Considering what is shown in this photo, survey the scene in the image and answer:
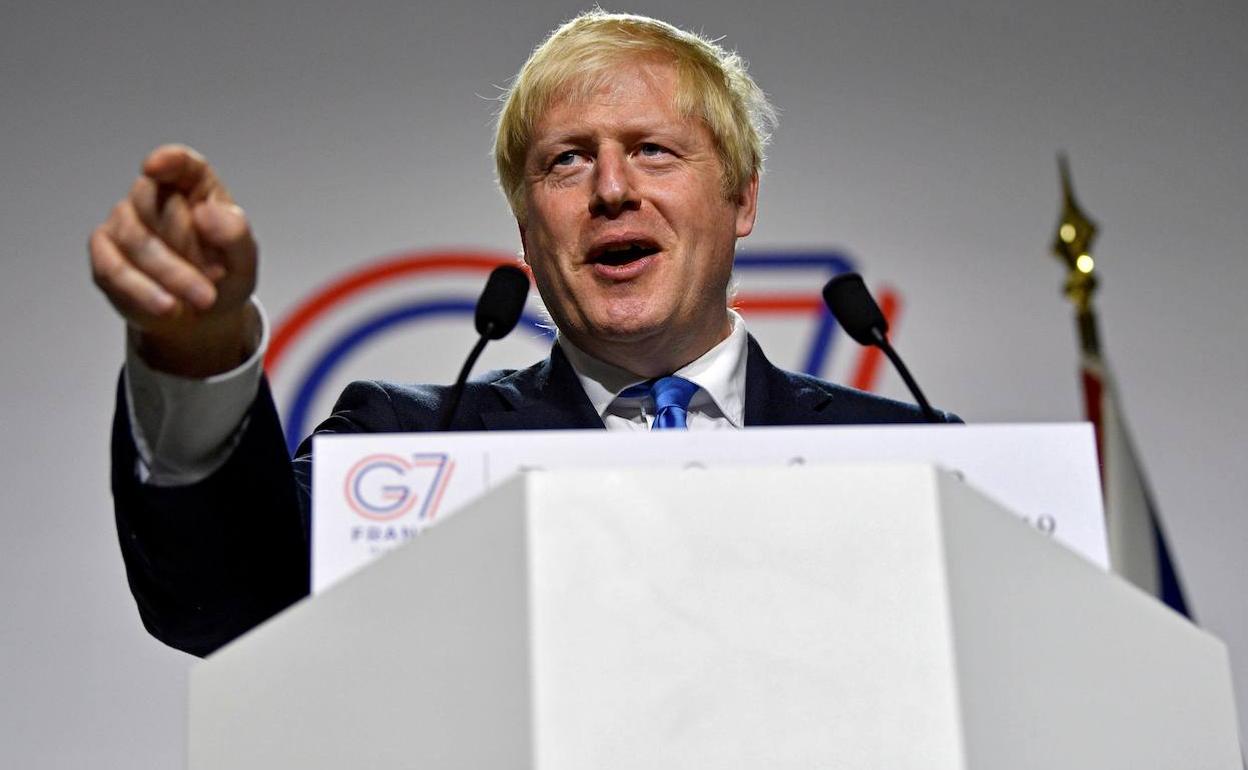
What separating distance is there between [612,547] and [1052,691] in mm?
271

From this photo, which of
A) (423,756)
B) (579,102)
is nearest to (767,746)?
(423,756)

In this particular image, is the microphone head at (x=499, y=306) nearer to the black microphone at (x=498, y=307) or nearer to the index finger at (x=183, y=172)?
the black microphone at (x=498, y=307)

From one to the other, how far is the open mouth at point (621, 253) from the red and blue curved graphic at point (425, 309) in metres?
1.07

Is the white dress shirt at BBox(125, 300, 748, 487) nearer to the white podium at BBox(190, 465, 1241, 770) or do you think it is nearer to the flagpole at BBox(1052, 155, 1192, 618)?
the white podium at BBox(190, 465, 1241, 770)

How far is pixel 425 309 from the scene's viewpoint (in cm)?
282

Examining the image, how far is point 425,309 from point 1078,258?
1376 millimetres

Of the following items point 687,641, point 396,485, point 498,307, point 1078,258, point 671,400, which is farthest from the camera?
point 1078,258

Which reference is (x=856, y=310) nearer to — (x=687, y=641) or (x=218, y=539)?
(x=218, y=539)

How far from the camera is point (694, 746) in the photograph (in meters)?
0.69

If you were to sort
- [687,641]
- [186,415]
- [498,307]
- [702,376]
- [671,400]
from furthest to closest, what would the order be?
[702,376]
[671,400]
[498,307]
[186,415]
[687,641]

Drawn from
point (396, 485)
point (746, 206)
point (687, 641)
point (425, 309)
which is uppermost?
point (425, 309)

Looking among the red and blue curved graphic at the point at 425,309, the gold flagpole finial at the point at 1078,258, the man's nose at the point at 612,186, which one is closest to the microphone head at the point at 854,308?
the man's nose at the point at 612,186

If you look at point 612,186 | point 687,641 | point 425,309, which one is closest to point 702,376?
point 612,186

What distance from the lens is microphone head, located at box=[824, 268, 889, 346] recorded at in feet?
4.92
